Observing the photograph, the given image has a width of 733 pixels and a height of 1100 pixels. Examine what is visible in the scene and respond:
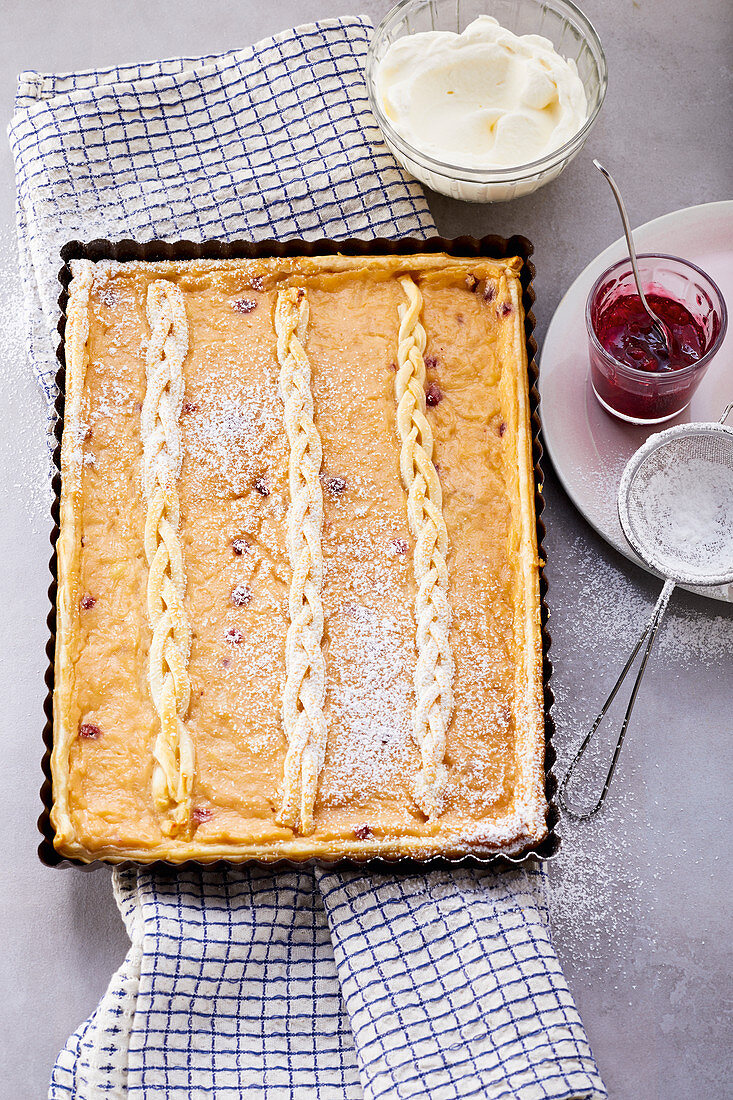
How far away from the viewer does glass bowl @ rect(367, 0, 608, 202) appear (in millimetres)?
1903

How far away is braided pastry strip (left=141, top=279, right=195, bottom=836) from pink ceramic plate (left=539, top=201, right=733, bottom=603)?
693 millimetres

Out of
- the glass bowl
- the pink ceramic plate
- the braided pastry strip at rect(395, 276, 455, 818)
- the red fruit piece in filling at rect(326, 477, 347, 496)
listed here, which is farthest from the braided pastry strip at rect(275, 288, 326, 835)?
the pink ceramic plate

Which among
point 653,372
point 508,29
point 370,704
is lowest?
point 370,704

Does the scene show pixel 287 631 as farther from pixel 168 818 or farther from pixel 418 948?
pixel 418 948

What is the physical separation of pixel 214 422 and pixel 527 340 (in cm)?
Result: 57

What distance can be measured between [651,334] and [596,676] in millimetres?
634

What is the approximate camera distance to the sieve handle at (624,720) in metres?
1.80

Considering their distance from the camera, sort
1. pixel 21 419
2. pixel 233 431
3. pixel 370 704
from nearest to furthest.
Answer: pixel 370 704
pixel 233 431
pixel 21 419

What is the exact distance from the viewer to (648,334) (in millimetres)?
1852

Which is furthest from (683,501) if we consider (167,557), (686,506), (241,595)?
(167,557)

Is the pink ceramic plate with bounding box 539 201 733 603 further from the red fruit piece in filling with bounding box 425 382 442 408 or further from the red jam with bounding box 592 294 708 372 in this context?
the red fruit piece in filling with bounding box 425 382 442 408

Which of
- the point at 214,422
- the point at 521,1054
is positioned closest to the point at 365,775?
the point at 521,1054

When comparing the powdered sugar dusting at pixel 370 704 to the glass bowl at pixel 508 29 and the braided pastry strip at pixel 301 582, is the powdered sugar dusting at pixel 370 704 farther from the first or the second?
the glass bowl at pixel 508 29

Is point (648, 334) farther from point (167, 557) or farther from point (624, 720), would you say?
point (167, 557)
